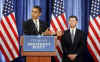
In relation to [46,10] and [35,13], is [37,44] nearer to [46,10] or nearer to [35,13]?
[35,13]

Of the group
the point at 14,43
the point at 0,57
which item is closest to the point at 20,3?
the point at 14,43

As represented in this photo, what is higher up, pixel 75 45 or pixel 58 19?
pixel 58 19

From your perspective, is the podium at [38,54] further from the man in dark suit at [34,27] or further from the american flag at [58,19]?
the american flag at [58,19]

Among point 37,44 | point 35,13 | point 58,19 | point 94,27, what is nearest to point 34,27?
point 35,13

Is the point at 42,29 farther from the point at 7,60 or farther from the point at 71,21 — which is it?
the point at 7,60

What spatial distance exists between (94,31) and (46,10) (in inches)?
50.5

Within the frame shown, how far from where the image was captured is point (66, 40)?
4.68m

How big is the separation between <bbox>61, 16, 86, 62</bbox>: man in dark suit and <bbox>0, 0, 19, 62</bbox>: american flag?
1.30m

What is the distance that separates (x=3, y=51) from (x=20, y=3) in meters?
1.23

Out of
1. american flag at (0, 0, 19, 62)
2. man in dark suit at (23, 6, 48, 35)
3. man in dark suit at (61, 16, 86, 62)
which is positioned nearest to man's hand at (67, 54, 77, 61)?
man in dark suit at (61, 16, 86, 62)

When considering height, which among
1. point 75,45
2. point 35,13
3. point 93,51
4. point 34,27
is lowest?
point 93,51

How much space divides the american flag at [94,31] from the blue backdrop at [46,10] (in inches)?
7.9

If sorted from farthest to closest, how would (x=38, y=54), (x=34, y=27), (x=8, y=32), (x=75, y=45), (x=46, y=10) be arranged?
(x=46, y=10)
(x=8, y=32)
(x=75, y=45)
(x=34, y=27)
(x=38, y=54)

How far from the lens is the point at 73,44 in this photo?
4613 millimetres
